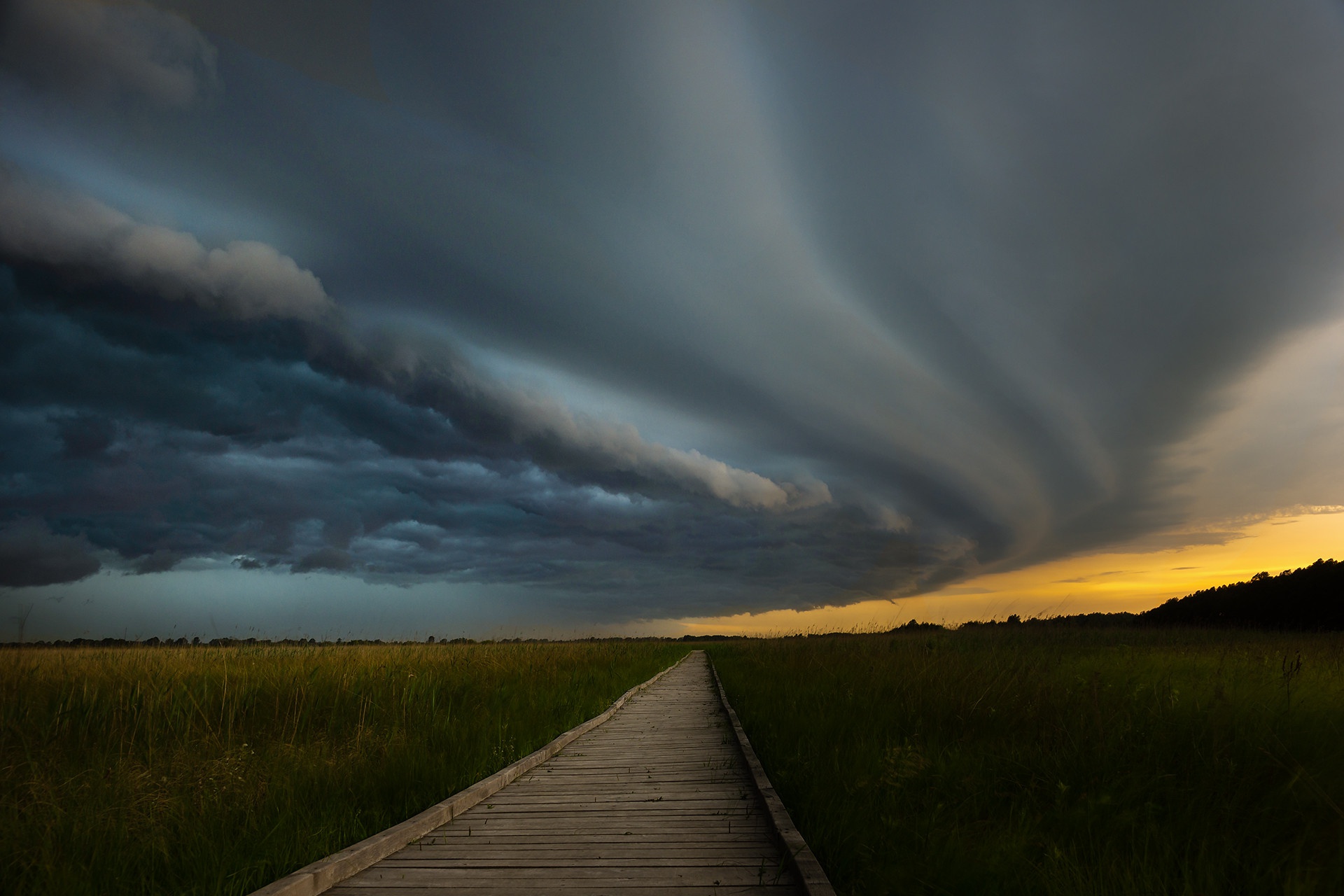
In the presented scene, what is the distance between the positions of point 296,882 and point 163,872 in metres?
1.35

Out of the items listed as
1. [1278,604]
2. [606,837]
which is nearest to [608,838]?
[606,837]

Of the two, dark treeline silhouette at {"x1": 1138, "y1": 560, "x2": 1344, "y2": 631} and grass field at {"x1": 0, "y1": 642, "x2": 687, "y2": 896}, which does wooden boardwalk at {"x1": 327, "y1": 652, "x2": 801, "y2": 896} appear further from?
dark treeline silhouette at {"x1": 1138, "y1": 560, "x2": 1344, "y2": 631}

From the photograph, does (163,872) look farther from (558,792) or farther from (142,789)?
(558,792)

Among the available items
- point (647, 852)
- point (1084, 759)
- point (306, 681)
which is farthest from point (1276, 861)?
point (306, 681)

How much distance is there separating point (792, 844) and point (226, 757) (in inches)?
207

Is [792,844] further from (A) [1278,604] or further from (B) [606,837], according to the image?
(A) [1278,604]

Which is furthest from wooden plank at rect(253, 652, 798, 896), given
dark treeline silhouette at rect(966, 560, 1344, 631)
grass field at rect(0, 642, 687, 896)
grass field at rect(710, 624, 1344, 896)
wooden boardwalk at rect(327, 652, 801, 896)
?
dark treeline silhouette at rect(966, 560, 1344, 631)

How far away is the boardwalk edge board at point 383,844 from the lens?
3457mm

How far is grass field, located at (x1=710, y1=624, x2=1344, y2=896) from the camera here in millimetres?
3738

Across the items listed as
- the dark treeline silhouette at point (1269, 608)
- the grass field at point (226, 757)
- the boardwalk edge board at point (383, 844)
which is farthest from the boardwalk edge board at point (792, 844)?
the dark treeline silhouette at point (1269, 608)

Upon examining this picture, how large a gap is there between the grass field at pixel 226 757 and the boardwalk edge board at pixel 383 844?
33 centimetres

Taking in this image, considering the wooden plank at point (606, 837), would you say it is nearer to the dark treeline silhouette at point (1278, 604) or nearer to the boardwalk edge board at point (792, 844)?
the boardwalk edge board at point (792, 844)

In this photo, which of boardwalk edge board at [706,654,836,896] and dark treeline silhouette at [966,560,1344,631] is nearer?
boardwalk edge board at [706,654,836,896]

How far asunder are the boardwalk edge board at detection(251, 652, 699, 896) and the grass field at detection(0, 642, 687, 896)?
33 cm
